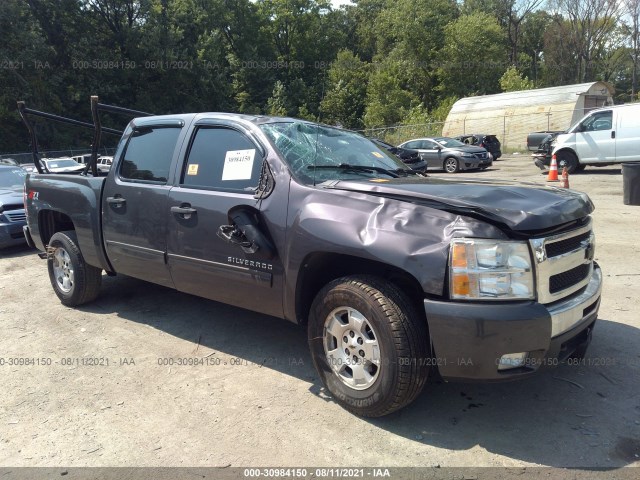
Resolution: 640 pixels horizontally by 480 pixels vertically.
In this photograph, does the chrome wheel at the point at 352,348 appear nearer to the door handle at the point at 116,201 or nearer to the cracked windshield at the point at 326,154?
the cracked windshield at the point at 326,154

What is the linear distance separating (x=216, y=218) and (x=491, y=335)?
2.16 m

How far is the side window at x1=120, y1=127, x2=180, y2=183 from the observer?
4523 millimetres

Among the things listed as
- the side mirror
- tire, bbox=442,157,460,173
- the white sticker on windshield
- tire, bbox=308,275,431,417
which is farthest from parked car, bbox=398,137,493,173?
tire, bbox=308,275,431,417

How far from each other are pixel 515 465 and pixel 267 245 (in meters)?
2.01

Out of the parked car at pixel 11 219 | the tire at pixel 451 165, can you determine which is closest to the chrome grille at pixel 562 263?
the parked car at pixel 11 219

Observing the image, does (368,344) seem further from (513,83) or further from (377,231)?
(513,83)

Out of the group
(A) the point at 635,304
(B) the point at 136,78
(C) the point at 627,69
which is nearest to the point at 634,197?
(A) the point at 635,304

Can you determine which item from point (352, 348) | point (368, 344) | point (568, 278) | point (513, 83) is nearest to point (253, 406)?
point (352, 348)

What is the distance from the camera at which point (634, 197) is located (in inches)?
400

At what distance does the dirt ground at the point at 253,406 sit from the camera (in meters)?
2.95

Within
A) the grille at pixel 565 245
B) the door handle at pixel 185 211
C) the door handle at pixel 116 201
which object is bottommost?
the grille at pixel 565 245

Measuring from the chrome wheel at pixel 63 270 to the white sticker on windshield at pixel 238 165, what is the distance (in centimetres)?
249

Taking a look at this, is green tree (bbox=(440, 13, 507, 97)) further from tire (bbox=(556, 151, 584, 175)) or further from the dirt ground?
the dirt ground

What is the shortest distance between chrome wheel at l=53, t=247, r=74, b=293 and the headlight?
14.1 feet
